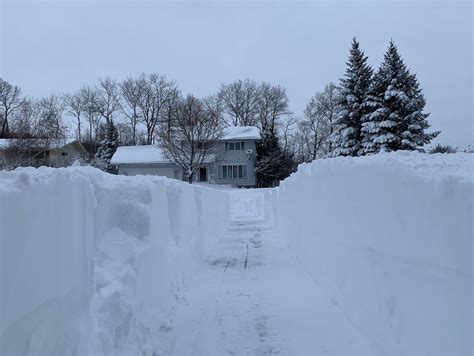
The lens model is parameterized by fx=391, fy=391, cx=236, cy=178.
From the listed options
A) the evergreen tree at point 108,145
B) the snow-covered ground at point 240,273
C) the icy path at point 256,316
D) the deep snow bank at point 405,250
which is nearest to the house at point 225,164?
the evergreen tree at point 108,145

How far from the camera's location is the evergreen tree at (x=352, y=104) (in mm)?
29250

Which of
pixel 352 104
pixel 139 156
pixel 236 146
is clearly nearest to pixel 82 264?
pixel 352 104

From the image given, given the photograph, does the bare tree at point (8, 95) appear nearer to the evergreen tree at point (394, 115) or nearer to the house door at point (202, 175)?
the house door at point (202, 175)

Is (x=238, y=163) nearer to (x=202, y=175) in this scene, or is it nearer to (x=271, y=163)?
(x=271, y=163)

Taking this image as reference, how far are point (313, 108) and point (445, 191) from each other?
6069cm

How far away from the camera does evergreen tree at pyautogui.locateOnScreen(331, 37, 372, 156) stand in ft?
96.0

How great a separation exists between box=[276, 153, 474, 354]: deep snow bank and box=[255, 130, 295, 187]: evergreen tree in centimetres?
3725

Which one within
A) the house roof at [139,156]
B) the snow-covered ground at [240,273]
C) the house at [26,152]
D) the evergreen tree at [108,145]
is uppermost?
the evergreen tree at [108,145]

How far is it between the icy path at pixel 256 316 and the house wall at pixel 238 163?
34.3 metres

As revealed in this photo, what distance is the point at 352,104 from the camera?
29.4 m

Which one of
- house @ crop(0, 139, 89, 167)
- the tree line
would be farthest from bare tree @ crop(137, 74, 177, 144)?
house @ crop(0, 139, 89, 167)

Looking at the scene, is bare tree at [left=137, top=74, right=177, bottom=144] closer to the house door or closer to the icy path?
the house door

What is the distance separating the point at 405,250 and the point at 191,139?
35319mm

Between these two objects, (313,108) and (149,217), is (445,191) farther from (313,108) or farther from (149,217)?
(313,108)
